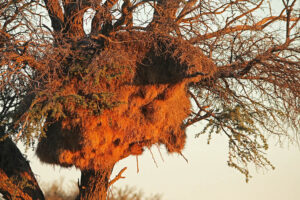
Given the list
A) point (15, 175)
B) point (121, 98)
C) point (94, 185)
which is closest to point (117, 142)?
point (121, 98)

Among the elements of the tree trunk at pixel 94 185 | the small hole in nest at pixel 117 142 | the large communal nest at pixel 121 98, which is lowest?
the tree trunk at pixel 94 185

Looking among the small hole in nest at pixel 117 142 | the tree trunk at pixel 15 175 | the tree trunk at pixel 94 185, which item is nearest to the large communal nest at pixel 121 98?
the small hole in nest at pixel 117 142

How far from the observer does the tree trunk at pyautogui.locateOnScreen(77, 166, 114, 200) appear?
884cm

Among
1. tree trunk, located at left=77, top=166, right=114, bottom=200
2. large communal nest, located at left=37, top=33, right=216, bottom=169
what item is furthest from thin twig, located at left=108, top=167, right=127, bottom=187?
large communal nest, located at left=37, top=33, right=216, bottom=169

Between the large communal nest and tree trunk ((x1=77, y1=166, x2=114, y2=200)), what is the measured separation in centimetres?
97

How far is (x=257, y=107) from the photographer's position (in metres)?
8.87

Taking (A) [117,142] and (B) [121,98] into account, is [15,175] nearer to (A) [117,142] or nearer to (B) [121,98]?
(A) [117,142]

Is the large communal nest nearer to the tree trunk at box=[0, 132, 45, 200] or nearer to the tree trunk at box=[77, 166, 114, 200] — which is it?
the tree trunk at box=[77, 166, 114, 200]

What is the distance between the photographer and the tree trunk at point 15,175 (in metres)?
8.45

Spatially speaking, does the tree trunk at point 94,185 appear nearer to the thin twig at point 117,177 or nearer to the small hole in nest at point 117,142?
the thin twig at point 117,177

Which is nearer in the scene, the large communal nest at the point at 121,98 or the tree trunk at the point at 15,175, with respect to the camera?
the large communal nest at the point at 121,98

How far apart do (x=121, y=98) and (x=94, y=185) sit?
103 inches

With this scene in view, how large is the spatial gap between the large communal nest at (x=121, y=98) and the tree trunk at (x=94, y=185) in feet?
3.19

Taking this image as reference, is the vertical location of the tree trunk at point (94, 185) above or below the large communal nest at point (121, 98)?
below
